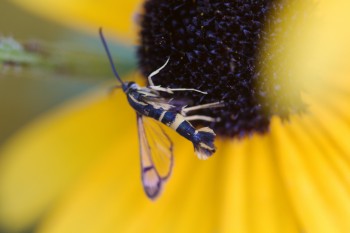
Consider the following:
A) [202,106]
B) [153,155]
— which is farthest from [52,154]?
[202,106]

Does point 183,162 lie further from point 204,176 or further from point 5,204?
point 5,204

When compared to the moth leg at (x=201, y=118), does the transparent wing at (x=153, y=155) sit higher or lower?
lower

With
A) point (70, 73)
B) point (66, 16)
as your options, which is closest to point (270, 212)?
point (70, 73)

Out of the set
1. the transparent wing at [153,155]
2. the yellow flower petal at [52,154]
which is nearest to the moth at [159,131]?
Answer: the transparent wing at [153,155]

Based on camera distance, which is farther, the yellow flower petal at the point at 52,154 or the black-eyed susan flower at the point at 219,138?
the yellow flower petal at the point at 52,154

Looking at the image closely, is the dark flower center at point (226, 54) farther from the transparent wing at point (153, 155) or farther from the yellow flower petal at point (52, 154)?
the yellow flower petal at point (52, 154)

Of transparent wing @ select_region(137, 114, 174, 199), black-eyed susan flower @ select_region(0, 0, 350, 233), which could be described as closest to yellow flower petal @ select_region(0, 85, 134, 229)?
black-eyed susan flower @ select_region(0, 0, 350, 233)

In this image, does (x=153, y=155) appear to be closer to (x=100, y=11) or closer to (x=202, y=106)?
(x=202, y=106)

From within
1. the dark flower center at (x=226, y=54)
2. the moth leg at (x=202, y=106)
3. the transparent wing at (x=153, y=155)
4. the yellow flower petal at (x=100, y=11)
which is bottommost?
the transparent wing at (x=153, y=155)
